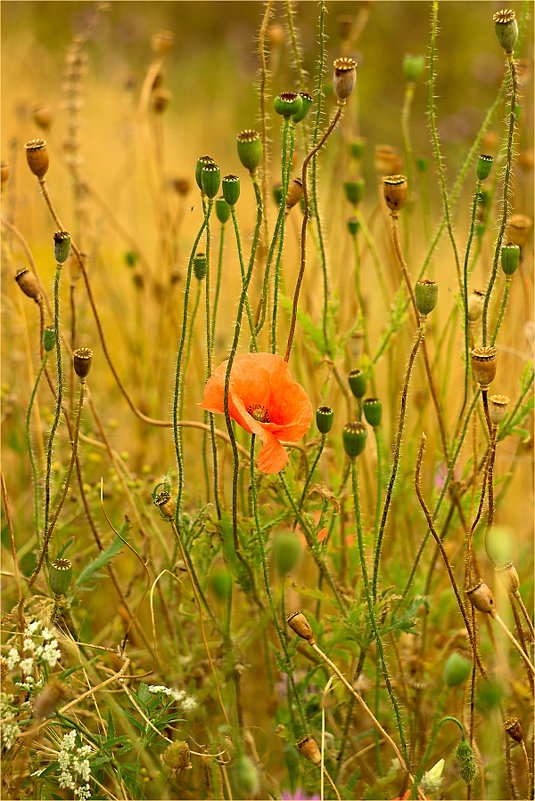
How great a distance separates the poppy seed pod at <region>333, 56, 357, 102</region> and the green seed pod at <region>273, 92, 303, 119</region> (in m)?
0.07

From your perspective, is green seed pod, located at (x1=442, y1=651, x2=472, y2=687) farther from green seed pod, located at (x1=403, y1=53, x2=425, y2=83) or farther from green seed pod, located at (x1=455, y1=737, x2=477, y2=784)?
green seed pod, located at (x1=403, y1=53, x2=425, y2=83)

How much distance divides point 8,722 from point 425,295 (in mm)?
517

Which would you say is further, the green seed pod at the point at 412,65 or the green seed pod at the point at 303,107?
the green seed pod at the point at 412,65

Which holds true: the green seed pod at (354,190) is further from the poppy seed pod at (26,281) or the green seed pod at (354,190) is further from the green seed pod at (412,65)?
the poppy seed pod at (26,281)

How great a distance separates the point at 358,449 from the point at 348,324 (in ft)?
2.03

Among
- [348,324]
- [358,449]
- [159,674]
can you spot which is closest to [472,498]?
[358,449]

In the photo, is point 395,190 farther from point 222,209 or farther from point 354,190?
point 354,190

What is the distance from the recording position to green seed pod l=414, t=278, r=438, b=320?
2.62ft

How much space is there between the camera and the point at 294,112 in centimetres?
79

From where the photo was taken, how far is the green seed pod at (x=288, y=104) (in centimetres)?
78

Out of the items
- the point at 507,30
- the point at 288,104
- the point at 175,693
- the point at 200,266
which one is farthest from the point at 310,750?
the point at 507,30

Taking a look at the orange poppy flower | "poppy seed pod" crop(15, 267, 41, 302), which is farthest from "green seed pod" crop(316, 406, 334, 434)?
"poppy seed pod" crop(15, 267, 41, 302)

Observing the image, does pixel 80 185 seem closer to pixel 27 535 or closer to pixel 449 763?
pixel 27 535

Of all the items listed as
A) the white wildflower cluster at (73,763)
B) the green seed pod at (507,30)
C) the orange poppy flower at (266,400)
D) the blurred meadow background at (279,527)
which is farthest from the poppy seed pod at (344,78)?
the white wildflower cluster at (73,763)
